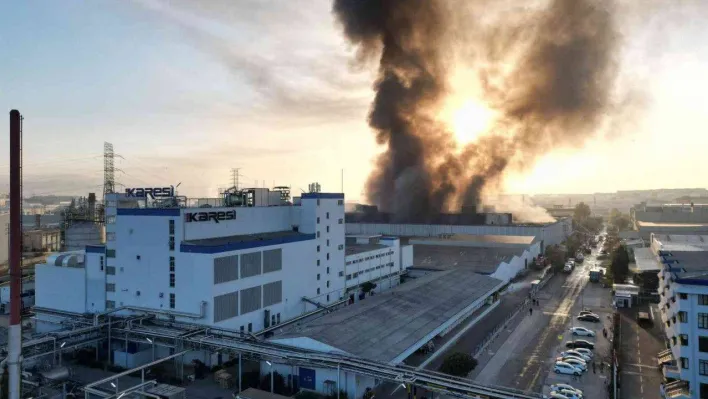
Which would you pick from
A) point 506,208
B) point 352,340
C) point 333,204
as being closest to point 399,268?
point 333,204

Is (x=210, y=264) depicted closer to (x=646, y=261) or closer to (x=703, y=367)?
(x=703, y=367)

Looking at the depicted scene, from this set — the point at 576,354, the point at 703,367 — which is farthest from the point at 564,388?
the point at 703,367

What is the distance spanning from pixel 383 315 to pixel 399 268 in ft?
81.6

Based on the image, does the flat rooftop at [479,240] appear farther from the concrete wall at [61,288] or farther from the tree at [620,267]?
the concrete wall at [61,288]

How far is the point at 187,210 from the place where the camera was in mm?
32062

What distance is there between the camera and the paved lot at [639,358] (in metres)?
26.2

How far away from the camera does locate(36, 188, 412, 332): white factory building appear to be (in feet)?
102

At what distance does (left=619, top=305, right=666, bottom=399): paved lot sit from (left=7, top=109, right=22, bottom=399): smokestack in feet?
98.5

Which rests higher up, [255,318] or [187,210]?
[187,210]

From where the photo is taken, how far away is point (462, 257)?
65.4 meters

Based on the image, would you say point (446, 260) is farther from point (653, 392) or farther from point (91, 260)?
point (91, 260)

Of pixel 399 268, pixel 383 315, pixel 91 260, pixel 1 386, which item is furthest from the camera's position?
pixel 399 268

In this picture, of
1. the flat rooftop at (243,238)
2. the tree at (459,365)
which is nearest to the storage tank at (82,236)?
the flat rooftop at (243,238)

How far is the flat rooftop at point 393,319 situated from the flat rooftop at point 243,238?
7526 millimetres
